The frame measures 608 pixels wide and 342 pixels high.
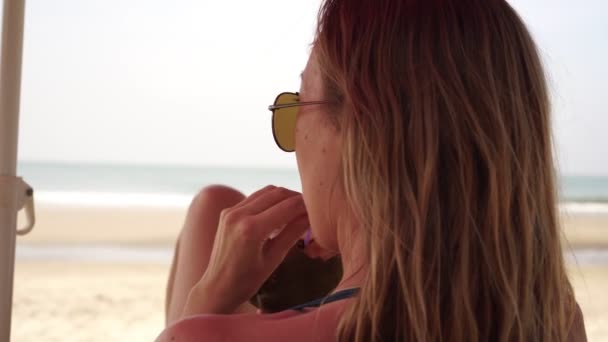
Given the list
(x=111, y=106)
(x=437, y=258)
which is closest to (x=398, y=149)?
(x=437, y=258)

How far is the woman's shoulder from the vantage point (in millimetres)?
881

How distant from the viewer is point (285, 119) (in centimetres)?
107

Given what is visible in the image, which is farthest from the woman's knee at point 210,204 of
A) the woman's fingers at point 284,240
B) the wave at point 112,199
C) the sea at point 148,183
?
the wave at point 112,199

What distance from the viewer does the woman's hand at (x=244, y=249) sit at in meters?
1.06

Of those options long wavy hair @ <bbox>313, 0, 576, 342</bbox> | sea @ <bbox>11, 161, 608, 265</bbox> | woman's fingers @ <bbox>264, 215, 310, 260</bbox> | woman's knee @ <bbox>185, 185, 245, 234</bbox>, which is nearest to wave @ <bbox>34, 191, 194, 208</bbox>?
sea @ <bbox>11, 161, 608, 265</bbox>

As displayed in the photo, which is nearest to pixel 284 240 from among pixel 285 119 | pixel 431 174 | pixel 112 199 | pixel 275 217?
pixel 275 217

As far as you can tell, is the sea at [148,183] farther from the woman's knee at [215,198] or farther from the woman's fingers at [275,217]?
the woman's fingers at [275,217]

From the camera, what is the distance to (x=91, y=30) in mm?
19359

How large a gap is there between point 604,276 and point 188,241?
7341 millimetres

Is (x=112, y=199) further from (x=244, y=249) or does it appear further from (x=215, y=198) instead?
(x=244, y=249)

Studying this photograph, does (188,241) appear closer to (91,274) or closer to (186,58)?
(91,274)

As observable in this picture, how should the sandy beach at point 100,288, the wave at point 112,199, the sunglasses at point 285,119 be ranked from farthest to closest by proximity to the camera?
the wave at point 112,199
the sandy beach at point 100,288
the sunglasses at point 285,119

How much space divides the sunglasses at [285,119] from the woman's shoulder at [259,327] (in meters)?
0.26

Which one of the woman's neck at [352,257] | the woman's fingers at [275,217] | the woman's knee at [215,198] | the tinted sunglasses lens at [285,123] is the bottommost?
the woman's knee at [215,198]
